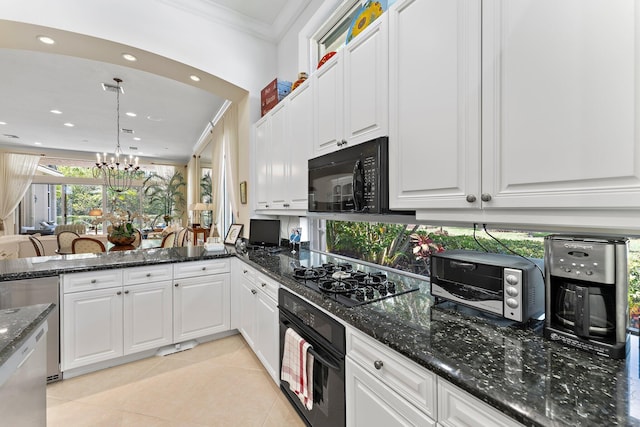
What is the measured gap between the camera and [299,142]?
227cm

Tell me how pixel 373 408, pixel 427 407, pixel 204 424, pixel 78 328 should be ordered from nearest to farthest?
1. pixel 427 407
2. pixel 373 408
3. pixel 204 424
4. pixel 78 328

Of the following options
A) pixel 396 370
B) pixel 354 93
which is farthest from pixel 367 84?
pixel 396 370

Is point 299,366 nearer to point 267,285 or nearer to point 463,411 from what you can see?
point 267,285

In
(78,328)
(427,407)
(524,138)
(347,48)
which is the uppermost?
(347,48)

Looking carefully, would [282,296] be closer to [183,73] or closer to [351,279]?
[351,279]

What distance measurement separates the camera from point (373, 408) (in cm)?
113

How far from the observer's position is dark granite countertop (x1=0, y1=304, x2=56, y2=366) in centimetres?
98

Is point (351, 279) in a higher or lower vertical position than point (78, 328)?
higher

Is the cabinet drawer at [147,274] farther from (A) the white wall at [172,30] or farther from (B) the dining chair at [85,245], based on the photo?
(B) the dining chair at [85,245]

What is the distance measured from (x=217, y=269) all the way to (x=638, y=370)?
2.79 meters

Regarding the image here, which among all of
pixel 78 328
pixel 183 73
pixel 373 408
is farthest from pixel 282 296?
pixel 183 73

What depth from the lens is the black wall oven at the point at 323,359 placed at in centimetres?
133

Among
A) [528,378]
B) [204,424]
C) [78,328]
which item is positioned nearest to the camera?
[528,378]

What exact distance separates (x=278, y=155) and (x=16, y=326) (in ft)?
6.47
